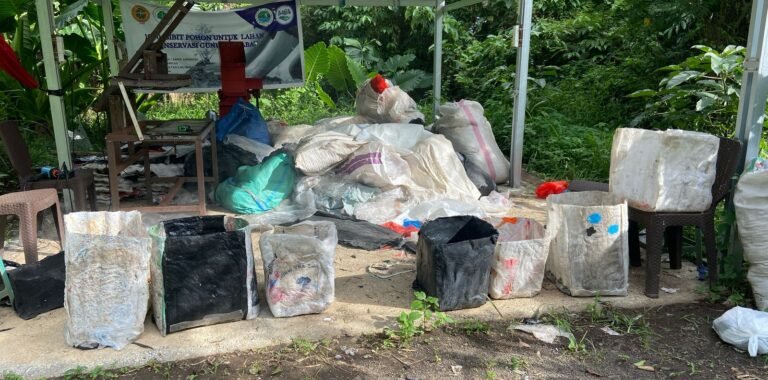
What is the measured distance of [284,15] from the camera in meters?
8.20

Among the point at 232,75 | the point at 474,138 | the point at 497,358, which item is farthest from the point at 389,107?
the point at 497,358

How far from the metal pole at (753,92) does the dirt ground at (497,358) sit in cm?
93

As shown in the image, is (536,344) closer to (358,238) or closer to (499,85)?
(358,238)

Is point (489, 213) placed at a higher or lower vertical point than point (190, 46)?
lower

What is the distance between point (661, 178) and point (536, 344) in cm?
118

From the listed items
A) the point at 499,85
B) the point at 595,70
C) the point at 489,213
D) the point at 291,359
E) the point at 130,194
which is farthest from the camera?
the point at 499,85

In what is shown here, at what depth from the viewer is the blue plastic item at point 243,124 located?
5828 millimetres

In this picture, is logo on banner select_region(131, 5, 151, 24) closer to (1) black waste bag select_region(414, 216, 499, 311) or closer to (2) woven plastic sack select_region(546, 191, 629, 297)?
(1) black waste bag select_region(414, 216, 499, 311)

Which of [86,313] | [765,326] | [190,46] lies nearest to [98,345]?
[86,313]

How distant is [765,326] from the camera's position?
2818mm

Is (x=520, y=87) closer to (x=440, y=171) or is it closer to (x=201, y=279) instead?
(x=440, y=171)

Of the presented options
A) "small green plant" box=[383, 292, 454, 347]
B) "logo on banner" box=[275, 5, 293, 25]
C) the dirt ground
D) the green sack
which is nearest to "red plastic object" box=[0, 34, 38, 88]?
the green sack

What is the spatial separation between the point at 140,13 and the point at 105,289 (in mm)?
6192

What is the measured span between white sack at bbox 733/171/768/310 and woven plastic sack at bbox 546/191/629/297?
59cm
